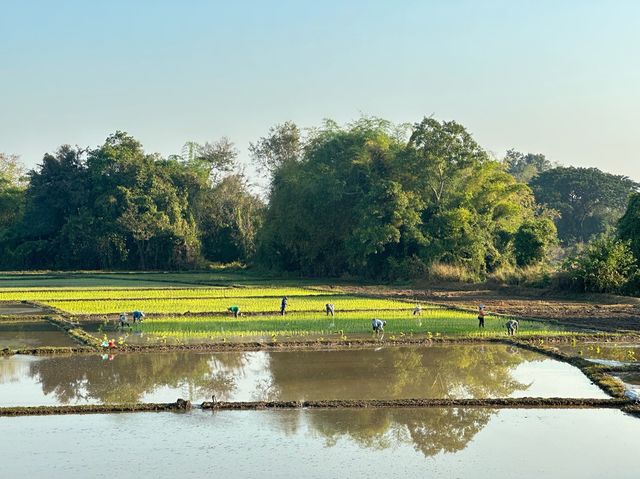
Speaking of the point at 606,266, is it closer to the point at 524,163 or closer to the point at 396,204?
the point at 396,204

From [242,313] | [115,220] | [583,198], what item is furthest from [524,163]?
[242,313]

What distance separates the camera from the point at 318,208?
50375 millimetres

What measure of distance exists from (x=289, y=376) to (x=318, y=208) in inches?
1329

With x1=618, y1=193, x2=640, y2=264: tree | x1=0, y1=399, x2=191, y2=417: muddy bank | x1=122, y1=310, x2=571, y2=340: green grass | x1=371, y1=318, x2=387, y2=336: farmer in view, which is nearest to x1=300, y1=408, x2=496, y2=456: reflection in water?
x1=0, y1=399, x2=191, y2=417: muddy bank

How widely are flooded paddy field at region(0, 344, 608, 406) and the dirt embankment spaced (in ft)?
23.7

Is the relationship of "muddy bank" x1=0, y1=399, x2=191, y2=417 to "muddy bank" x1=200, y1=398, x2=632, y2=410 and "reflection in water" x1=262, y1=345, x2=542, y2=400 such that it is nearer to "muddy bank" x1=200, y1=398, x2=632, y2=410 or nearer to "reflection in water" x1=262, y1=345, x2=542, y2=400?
"muddy bank" x1=200, y1=398, x2=632, y2=410

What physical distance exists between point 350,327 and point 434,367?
21.6ft

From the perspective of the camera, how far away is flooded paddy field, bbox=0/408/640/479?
34.6 ft

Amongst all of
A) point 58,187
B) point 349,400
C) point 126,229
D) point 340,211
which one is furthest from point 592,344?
point 58,187

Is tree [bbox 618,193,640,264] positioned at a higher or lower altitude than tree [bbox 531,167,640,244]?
lower

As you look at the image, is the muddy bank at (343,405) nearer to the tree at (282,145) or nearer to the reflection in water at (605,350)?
the reflection in water at (605,350)

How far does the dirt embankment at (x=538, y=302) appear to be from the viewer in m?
27.0

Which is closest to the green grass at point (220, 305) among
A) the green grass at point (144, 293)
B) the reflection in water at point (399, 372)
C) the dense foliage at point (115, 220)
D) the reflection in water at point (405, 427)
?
the green grass at point (144, 293)

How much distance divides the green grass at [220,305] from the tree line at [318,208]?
11416mm
